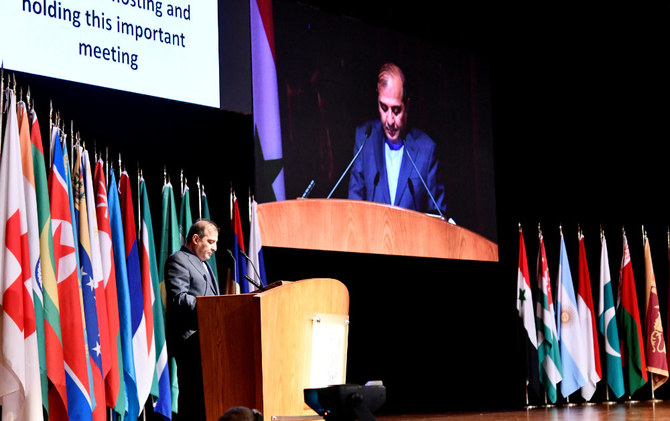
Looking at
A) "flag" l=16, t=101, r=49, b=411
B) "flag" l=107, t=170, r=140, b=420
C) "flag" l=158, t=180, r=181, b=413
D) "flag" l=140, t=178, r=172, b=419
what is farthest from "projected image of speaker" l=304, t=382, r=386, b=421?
"flag" l=158, t=180, r=181, b=413

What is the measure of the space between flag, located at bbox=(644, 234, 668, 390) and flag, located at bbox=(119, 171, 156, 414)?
4934 mm

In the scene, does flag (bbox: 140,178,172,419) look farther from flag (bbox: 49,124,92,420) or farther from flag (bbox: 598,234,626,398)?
flag (bbox: 598,234,626,398)

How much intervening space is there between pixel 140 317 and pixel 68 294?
67 cm

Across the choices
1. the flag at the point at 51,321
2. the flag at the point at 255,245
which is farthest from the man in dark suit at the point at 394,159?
the flag at the point at 51,321

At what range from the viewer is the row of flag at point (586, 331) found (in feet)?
24.8

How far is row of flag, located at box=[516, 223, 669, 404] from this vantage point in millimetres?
7566

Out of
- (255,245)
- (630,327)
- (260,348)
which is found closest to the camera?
(260,348)

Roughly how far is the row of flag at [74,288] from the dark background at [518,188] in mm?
1542

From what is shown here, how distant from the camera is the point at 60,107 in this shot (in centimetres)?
540

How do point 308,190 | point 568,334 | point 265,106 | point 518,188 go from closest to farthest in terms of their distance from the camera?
point 265,106, point 308,190, point 568,334, point 518,188

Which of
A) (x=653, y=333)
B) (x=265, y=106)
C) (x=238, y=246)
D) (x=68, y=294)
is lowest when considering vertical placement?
(x=653, y=333)

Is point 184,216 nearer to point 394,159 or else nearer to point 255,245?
point 255,245

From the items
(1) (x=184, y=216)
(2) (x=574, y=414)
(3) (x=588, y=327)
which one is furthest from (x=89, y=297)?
(3) (x=588, y=327)

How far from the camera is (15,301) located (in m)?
4.21
